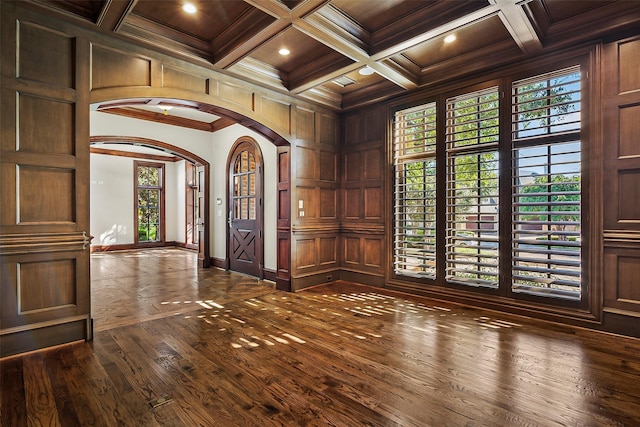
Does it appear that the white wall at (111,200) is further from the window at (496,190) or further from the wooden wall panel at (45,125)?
the window at (496,190)

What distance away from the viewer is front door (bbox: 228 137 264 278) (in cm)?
603

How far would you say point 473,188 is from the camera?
4.12 meters

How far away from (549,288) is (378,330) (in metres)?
2.09

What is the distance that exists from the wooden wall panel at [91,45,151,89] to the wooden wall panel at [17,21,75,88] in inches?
7.6

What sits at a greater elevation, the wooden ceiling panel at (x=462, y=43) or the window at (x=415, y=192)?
the wooden ceiling panel at (x=462, y=43)

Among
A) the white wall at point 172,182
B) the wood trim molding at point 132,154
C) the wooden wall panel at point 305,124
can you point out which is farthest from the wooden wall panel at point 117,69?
the wood trim molding at point 132,154

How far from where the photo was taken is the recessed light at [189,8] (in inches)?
121

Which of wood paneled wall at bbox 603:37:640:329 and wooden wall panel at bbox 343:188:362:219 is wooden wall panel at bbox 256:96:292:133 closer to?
wooden wall panel at bbox 343:188:362:219

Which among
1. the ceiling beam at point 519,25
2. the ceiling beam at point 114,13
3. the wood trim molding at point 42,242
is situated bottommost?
the wood trim molding at point 42,242

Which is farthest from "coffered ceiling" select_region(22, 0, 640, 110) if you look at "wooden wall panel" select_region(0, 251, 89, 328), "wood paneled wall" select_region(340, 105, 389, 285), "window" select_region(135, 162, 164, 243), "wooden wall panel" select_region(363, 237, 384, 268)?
"window" select_region(135, 162, 164, 243)

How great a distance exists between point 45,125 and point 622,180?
18.3ft

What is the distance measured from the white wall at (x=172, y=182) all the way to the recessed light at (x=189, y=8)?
2694 millimetres

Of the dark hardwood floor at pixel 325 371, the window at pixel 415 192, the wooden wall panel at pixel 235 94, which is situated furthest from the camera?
the window at pixel 415 192

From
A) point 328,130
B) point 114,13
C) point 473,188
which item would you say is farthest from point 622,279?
point 114,13
